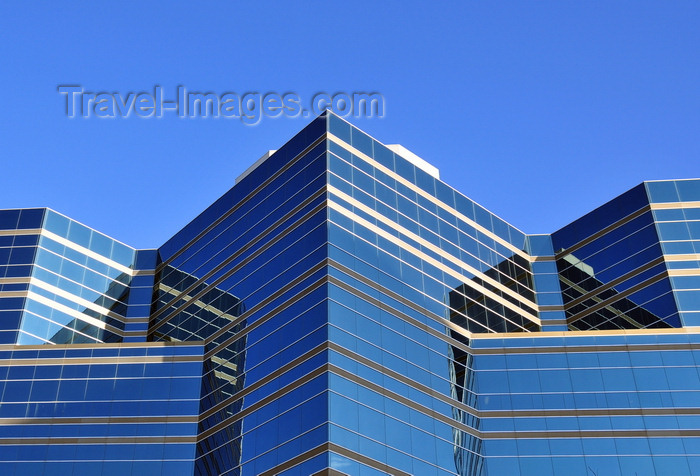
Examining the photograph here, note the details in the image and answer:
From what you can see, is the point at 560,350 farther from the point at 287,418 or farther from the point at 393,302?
the point at 287,418

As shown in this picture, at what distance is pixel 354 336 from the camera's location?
171 feet

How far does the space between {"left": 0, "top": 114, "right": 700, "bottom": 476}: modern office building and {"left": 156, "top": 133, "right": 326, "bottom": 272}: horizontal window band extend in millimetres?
163

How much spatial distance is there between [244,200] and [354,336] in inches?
641

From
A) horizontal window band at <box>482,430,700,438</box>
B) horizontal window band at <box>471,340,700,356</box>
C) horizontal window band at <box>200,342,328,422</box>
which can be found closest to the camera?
horizontal window band at <box>200,342,328,422</box>

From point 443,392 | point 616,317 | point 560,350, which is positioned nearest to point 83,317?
point 443,392

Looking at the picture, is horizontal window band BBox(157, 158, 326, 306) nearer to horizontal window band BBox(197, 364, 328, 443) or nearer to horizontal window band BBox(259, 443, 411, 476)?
horizontal window band BBox(197, 364, 328, 443)

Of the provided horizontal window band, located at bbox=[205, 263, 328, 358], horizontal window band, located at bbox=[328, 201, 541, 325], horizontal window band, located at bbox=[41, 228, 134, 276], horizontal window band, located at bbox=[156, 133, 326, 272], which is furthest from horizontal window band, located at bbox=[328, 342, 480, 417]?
horizontal window band, located at bbox=[41, 228, 134, 276]

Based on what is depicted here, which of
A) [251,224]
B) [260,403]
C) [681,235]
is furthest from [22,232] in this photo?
[681,235]

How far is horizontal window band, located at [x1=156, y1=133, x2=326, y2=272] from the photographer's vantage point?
6062cm

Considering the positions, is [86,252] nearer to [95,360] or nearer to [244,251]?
[95,360]

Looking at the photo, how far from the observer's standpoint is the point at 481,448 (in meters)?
55.1

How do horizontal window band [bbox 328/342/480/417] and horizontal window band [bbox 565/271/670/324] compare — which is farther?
horizontal window band [bbox 565/271/670/324]

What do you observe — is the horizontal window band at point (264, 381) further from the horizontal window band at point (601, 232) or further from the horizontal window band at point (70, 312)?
the horizontal window band at point (601, 232)

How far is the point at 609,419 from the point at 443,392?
386 inches
